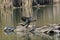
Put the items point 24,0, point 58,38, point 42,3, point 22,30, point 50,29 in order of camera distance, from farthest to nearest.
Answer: point 42,3
point 24,0
point 22,30
point 50,29
point 58,38

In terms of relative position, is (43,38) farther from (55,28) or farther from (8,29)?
(8,29)

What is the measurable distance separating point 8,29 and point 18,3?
53.2 metres

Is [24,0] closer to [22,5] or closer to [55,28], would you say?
[22,5]

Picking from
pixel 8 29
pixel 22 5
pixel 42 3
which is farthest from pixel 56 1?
pixel 8 29

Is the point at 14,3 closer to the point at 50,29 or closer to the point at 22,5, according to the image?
the point at 22,5

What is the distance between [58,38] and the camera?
15648 mm

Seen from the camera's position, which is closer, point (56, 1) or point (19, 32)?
point (19, 32)

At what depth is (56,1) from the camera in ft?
288

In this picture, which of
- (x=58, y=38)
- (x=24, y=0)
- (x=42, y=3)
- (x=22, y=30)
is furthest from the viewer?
(x=42, y=3)

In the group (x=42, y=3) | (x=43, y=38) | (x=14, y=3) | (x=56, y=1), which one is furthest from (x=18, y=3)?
(x=43, y=38)

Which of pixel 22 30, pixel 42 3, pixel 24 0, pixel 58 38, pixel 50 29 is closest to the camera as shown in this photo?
pixel 58 38

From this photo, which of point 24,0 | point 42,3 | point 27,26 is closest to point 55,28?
point 27,26

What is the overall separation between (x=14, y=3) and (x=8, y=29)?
2078 inches

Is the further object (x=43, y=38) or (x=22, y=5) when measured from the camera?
(x=22, y=5)
